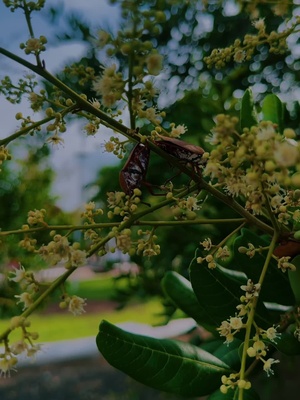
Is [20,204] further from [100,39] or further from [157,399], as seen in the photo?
[100,39]

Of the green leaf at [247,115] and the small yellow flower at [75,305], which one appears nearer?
the small yellow flower at [75,305]

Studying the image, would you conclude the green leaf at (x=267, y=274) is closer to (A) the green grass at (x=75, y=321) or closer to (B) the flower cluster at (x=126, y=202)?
(B) the flower cluster at (x=126, y=202)

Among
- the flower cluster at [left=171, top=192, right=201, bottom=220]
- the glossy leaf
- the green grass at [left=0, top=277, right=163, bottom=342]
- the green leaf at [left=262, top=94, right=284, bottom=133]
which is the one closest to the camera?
the flower cluster at [left=171, top=192, right=201, bottom=220]

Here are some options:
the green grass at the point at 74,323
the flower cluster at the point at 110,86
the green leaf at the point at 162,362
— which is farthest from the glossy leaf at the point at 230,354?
the green grass at the point at 74,323

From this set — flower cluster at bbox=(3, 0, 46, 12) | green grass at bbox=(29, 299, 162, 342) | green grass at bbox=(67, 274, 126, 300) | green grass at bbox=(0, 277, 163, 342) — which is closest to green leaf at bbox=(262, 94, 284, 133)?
flower cluster at bbox=(3, 0, 46, 12)

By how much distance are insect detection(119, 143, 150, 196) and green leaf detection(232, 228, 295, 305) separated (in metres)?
0.14

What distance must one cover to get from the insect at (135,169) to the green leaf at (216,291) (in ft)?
0.34

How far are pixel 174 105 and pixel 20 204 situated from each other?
120cm

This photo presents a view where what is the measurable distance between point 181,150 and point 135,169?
0.03 m

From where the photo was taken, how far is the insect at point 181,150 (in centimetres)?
39

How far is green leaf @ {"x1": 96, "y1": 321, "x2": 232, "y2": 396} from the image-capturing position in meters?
0.44

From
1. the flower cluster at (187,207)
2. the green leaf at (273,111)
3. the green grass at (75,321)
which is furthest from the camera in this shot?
the green grass at (75,321)

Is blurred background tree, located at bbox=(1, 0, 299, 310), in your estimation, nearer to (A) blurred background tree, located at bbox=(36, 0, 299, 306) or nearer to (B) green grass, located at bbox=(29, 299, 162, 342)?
(A) blurred background tree, located at bbox=(36, 0, 299, 306)

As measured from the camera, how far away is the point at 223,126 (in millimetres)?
309
